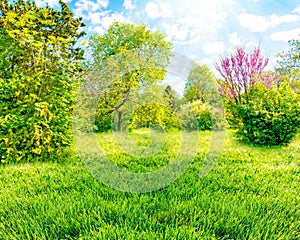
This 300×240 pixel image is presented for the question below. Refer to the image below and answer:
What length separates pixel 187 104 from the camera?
12.0ft

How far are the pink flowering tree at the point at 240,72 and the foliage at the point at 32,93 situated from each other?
5861 millimetres

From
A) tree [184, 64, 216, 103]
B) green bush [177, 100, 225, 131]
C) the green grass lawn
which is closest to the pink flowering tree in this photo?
green bush [177, 100, 225, 131]

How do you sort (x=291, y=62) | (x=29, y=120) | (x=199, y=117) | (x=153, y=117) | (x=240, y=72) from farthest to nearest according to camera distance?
(x=291, y=62), (x=240, y=72), (x=199, y=117), (x=153, y=117), (x=29, y=120)

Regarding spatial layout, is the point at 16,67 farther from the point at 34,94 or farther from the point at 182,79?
the point at 182,79

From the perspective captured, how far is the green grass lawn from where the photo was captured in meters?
1.68

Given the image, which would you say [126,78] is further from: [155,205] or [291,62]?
[291,62]

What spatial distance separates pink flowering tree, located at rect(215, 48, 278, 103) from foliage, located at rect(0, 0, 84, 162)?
5861 millimetres

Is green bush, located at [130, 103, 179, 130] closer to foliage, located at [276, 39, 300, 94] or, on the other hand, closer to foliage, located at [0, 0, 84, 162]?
foliage, located at [0, 0, 84, 162]

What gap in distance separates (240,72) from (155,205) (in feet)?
25.5

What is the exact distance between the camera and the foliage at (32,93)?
378 cm

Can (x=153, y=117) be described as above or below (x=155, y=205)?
above

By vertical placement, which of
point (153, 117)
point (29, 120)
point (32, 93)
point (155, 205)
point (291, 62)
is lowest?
point (155, 205)

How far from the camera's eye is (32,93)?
12.9 ft

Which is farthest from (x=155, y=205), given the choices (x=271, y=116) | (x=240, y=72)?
(x=240, y=72)
